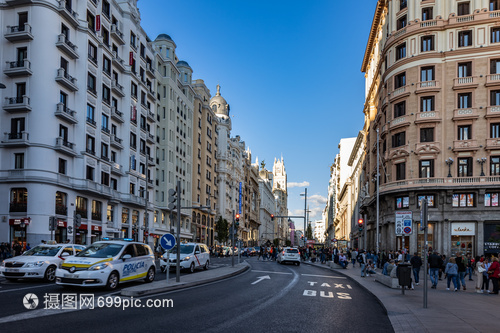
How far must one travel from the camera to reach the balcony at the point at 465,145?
42.3 metres

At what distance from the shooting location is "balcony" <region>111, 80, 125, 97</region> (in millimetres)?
48366

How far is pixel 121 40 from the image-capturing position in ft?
165

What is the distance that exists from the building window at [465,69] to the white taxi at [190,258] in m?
29.9

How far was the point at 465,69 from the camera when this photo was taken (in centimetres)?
4394

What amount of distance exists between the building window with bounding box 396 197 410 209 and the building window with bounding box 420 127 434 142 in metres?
5.75

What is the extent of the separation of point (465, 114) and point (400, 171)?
25.6ft

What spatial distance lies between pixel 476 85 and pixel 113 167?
35502mm

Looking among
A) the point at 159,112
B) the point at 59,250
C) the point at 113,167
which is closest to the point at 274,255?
the point at 113,167

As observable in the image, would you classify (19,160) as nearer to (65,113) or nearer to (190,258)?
(65,113)

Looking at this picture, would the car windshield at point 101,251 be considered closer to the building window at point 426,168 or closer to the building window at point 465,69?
the building window at point 426,168

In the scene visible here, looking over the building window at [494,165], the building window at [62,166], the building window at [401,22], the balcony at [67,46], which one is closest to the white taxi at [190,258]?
the building window at [62,166]

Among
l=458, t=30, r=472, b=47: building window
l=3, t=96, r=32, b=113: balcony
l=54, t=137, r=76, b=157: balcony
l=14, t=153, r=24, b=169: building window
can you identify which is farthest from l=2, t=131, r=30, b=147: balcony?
l=458, t=30, r=472, b=47: building window

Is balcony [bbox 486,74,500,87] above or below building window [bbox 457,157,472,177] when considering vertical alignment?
above

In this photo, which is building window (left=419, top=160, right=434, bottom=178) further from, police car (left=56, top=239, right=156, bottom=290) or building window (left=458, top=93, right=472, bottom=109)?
police car (left=56, top=239, right=156, bottom=290)
